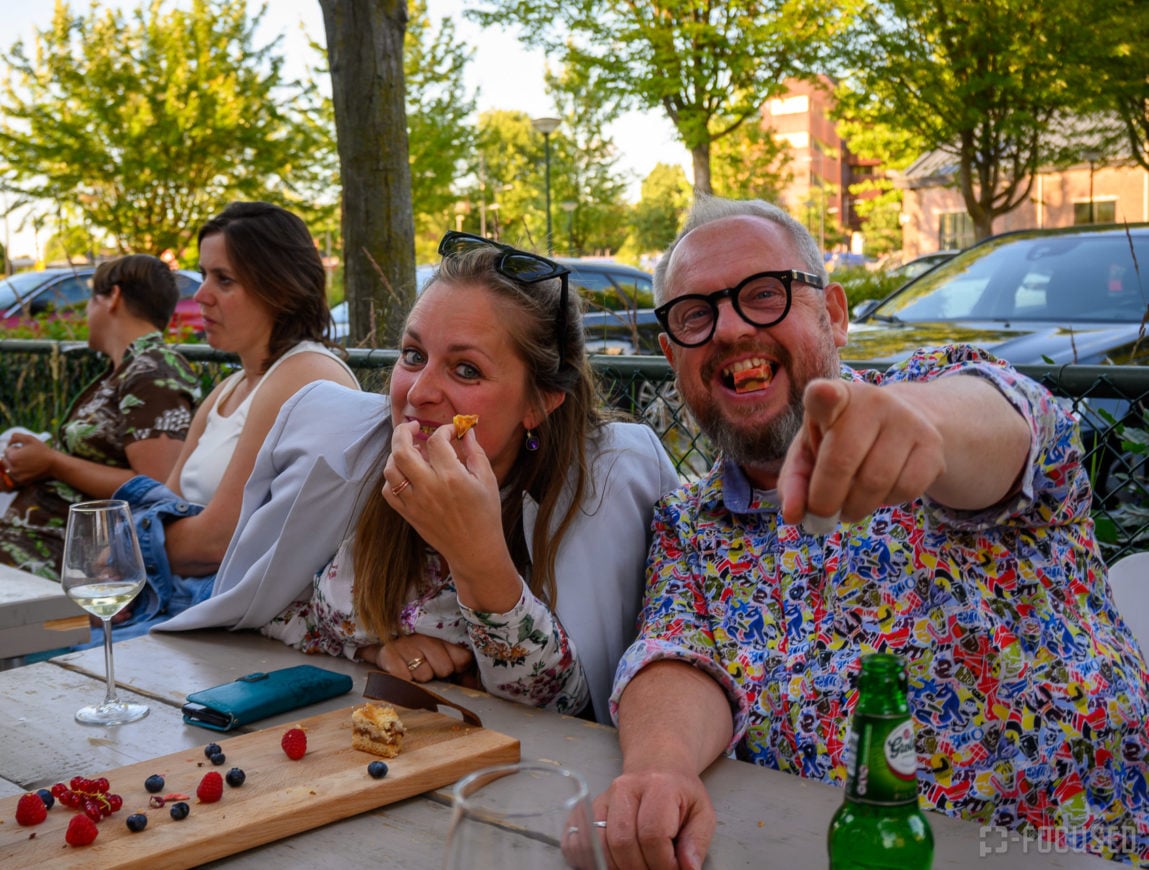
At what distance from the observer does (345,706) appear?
1.98m

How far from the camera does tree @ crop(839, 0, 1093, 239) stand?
15.9 m

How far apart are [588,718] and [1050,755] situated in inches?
34.5

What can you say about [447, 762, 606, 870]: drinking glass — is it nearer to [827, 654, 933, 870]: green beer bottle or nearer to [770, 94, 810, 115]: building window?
[827, 654, 933, 870]: green beer bottle

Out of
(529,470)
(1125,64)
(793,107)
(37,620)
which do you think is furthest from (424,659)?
(793,107)

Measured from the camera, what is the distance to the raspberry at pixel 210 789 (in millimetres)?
1498

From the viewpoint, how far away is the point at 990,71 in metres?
17.1


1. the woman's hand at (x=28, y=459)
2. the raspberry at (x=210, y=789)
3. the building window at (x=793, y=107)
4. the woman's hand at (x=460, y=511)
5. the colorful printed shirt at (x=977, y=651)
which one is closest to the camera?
the raspberry at (x=210, y=789)

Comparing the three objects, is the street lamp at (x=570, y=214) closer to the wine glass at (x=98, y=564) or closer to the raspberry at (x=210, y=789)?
the wine glass at (x=98, y=564)

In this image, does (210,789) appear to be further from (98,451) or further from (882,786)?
(98,451)

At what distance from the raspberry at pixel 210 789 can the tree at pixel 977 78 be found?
16243 millimetres

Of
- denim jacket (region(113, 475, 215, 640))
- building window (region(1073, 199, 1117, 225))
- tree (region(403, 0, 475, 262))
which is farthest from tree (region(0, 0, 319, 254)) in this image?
building window (region(1073, 199, 1117, 225))

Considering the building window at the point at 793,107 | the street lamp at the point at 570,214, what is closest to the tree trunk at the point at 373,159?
the street lamp at the point at 570,214

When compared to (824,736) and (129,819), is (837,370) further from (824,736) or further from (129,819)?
(129,819)

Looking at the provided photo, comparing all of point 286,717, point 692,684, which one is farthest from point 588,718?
point 286,717
